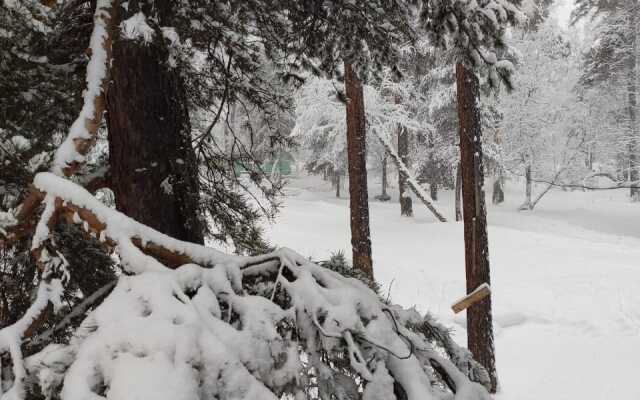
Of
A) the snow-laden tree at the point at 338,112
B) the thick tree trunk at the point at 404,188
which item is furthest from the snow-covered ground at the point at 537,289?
the snow-laden tree at the point at 338,112

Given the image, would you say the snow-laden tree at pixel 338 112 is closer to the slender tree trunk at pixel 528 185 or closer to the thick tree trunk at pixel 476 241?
the slender tree trunk at pixel 528 185

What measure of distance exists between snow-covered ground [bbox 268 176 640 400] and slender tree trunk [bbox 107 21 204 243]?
4809mm

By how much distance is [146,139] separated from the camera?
2.84 metres

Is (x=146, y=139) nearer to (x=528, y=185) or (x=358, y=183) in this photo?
(x=358, y=183)

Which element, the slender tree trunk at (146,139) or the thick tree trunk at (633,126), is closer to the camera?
the slender tree trunk at (146,139)

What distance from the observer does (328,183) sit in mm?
45312

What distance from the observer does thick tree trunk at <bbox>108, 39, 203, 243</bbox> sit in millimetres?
2812

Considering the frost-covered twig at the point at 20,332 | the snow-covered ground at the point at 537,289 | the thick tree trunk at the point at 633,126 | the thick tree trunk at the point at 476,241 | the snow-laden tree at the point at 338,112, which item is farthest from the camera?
the thick tree trunk at the point at 633,126

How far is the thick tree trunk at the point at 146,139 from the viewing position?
9.23 feet

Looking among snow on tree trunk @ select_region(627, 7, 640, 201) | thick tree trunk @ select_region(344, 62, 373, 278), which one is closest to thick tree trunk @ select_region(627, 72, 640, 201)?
snow on tree trunk @ select_region(627, 7, 640, 201)

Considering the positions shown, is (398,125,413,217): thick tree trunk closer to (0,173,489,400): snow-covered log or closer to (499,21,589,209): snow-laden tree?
(499,21,589,209): snow-laden tree

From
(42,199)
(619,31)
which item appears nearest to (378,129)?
(619,31)

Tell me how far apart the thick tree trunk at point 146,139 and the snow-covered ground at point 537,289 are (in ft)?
15.8

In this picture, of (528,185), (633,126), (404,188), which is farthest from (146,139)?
(633,126)
